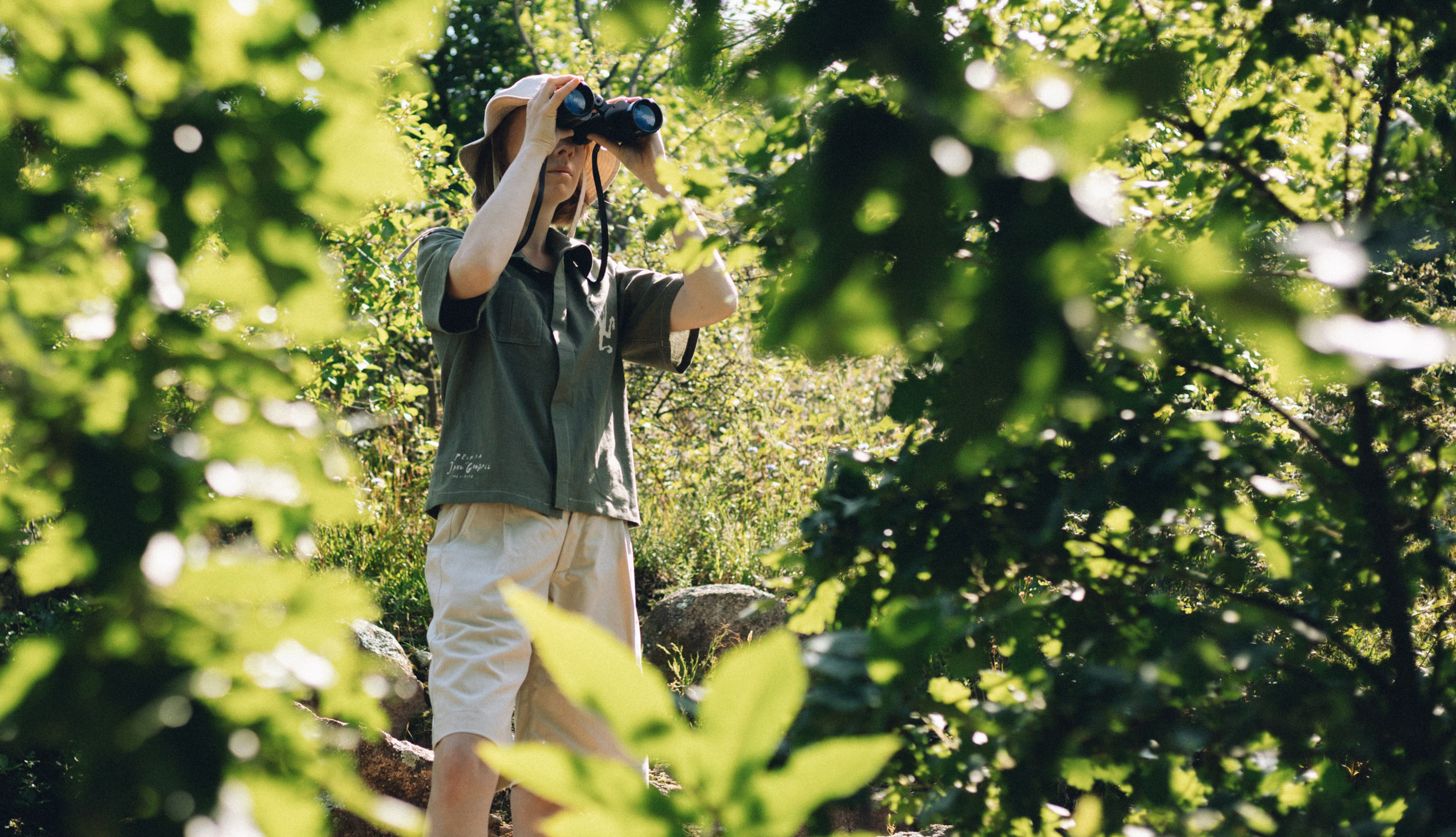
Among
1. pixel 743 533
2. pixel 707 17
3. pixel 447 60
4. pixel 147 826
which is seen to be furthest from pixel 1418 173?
pixel 447 60

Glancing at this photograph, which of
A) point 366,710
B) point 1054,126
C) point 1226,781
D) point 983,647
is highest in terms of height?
point 1054,126

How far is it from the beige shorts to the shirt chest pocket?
37 cm

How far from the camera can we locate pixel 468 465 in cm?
217

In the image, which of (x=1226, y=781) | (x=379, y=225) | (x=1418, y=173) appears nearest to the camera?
(x=1226, y=781)

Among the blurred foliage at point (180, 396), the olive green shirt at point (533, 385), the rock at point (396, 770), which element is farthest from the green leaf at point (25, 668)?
the rock at point (396, 770)

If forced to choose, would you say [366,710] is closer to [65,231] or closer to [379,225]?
[65,231]

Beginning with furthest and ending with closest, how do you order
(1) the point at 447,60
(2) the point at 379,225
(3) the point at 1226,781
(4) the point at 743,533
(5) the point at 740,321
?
(1) the point at 447,60, (5) the point at 740,321, (4) the point at 743,533, (2) the point at 379,225, (3) the point at 1226,781

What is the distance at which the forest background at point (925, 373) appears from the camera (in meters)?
0.56

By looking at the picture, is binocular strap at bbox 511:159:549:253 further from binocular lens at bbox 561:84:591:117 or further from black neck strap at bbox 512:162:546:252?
binocular lens at bbox 561:84:591:117

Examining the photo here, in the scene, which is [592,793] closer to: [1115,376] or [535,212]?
[1115,376]

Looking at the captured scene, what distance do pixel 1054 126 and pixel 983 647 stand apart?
56 cm

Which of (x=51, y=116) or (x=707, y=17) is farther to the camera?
(x=707, y=17)

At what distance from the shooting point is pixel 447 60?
1098 cm

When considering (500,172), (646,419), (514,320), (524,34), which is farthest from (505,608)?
(524,34)
